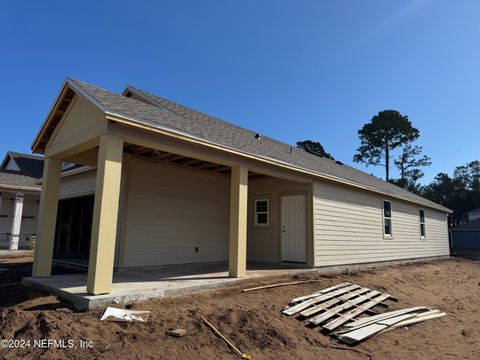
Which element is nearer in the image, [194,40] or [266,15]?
[266,15]

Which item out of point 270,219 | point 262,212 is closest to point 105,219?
point 270,219

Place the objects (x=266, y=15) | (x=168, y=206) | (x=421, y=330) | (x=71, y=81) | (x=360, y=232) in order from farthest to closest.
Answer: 1. (x=360, y=232)
2. (x=266, y=15)
3. (x=168, y=206)
4. (x=71, y=81)
5. (x=421, y=330)

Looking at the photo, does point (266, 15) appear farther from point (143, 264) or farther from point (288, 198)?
point (143, 264)

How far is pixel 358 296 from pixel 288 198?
4.14 m

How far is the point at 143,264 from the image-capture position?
893 centimetres

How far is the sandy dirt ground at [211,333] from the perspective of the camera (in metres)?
4.09

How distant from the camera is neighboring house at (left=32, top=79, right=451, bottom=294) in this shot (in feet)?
20.0

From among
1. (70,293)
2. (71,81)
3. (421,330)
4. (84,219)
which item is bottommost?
(421,330)

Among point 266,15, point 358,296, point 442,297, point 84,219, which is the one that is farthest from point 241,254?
point 84,219

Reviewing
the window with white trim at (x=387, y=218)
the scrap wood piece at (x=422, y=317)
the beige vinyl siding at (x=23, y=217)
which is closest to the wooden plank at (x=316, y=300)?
the scrap wood piece at (x=422, y=317)

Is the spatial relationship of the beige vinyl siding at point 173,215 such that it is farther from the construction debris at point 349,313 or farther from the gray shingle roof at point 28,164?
the gray shingle roof at point 28,164

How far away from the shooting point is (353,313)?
6.62 m

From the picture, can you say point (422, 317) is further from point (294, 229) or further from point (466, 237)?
point (466, 237)

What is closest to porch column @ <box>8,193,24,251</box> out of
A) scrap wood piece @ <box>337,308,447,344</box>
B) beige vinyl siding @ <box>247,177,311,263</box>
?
beige vinyl siding @ <box>247,177,311,263</box>
